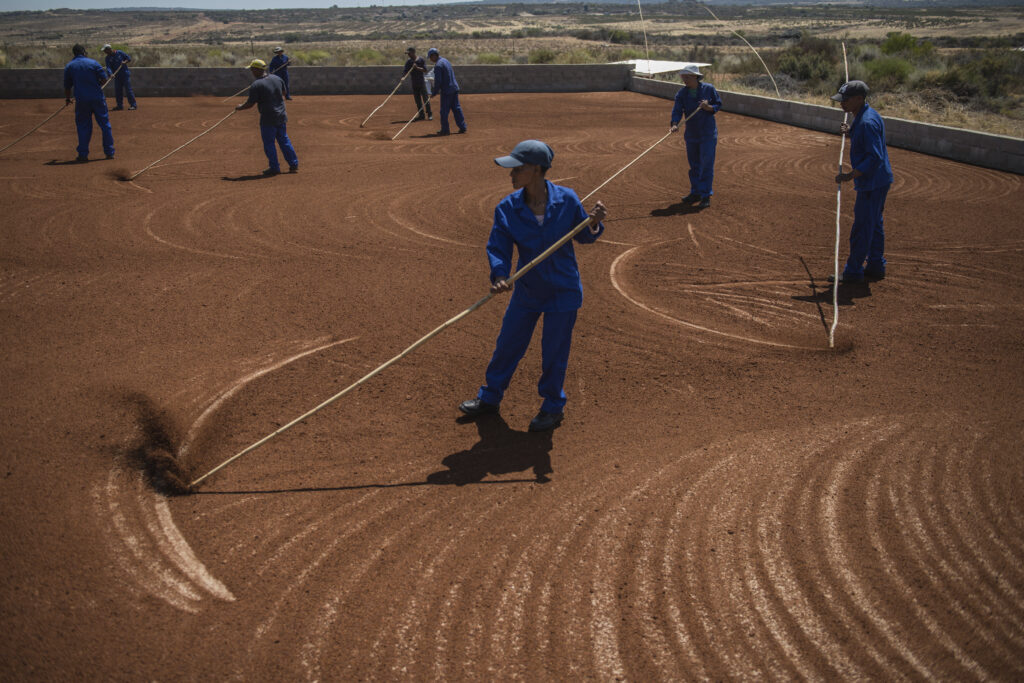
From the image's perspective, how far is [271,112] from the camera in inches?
480

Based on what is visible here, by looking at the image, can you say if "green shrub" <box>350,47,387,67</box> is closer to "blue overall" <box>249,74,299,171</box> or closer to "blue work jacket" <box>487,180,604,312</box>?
"blue overall" <box>249,74,299,171</box>

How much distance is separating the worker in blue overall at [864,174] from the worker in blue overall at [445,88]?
10.5 metres

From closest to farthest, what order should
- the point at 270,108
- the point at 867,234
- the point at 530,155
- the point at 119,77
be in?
the point at 530,155 < the point at 867,234 < the point at 270,108 < the point at 119,77

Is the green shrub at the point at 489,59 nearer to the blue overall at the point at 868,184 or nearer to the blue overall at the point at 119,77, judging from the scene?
the blue overall at the point at 119,77

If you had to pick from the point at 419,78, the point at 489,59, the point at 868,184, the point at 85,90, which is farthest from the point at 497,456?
the point at 489,59

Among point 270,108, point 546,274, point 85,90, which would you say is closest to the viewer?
point 546,274

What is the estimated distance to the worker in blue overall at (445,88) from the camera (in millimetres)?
16234

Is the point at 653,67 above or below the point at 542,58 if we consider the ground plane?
below

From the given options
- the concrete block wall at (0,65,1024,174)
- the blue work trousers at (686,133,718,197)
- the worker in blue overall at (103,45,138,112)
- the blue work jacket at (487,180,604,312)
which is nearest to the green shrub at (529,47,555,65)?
the concrete block wall at (0,65,1024,174)

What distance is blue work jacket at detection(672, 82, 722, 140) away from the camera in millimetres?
10430

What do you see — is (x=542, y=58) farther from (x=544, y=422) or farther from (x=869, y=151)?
(x=544, y=422)

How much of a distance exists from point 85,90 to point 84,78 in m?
0.20

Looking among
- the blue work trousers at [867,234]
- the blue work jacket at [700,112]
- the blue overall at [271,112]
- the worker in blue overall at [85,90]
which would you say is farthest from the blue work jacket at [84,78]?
the blue work trousers at [867,234]

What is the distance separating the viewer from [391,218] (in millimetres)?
10234
